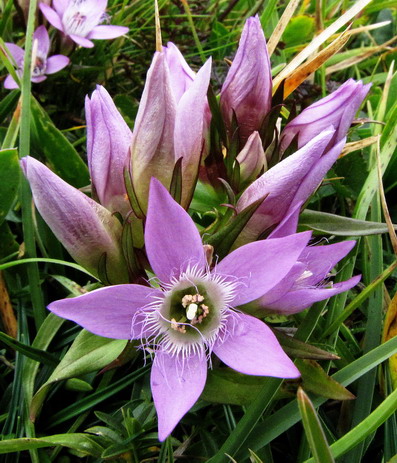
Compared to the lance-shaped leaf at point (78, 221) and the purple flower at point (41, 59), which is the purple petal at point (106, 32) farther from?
the lance-shaped leaf at point (78, 221)

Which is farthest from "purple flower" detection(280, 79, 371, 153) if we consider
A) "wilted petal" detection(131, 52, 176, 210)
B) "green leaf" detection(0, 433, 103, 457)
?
"green leaf" detection(0, 433, 103, 457)

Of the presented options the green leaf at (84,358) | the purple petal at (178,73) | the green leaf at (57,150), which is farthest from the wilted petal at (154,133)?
the green leaf at (57,150)

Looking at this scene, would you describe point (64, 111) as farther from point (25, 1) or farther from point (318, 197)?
point (318, 197)

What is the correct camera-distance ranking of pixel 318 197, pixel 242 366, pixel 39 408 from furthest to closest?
pixel 318 197, pixel 39 408, pixel 242 366

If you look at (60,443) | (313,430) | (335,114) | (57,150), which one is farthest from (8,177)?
(313,430)

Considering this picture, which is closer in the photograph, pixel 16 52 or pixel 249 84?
pixel 249 84

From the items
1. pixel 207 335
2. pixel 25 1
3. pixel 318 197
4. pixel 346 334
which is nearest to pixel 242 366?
pixel 207 335

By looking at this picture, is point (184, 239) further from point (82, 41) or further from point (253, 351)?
point (82, 41)
